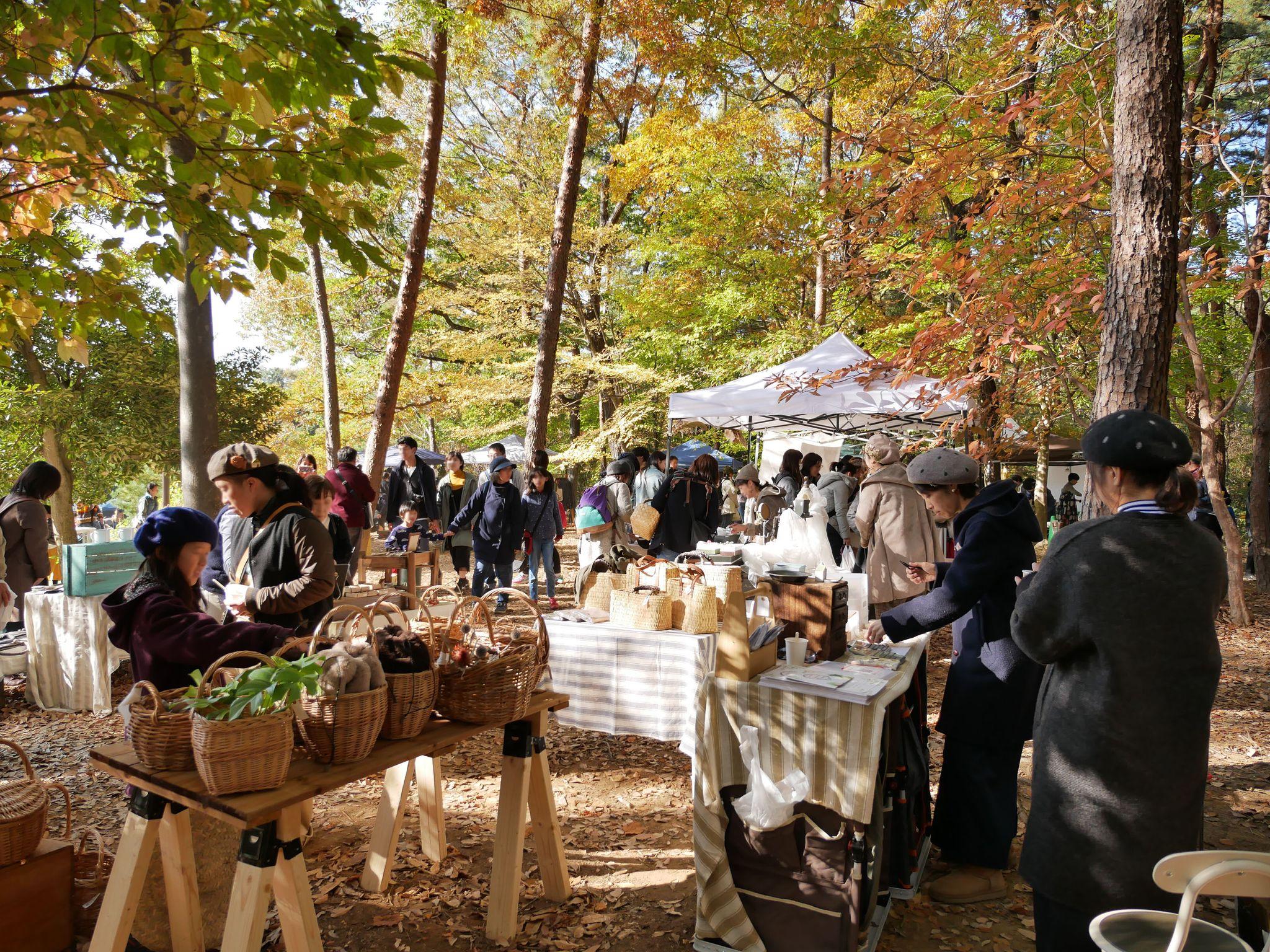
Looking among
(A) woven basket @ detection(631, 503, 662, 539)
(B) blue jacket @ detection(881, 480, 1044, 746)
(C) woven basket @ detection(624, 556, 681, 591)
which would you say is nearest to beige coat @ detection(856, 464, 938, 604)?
(A) woven basket @ detection(631, 503, 662, 539)

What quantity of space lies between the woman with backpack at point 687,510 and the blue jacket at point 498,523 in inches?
65.2

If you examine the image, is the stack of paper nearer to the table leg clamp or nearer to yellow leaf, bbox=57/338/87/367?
the table leg clamp

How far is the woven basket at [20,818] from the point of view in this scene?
8.31 feet

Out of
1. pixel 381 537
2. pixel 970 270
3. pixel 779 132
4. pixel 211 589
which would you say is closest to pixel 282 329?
pixel 381 537

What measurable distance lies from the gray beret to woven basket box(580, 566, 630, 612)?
1.82 m

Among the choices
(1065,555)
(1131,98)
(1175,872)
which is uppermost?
(1131,98)

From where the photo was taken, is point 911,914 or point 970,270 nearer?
point 911,914

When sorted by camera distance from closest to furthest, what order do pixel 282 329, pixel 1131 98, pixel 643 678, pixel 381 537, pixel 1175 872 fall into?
pixel 1175 872
pixel 1131 98
pixel 643 678
pixel 381 537
pixel 282 329

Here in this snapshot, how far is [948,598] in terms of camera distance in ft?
10.8

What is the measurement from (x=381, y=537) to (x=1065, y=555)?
12986mm

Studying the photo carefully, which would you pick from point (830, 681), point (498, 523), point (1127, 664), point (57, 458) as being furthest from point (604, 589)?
point (57, 458)

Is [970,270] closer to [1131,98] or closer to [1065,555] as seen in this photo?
[1131,98]

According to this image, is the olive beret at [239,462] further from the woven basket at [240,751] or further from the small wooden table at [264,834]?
the woven basket at [240,751]

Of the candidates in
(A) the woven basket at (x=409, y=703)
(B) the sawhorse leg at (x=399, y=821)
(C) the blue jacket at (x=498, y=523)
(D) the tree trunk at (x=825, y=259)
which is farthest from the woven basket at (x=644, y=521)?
(D) the tree trunk at (x=825, y=259)
